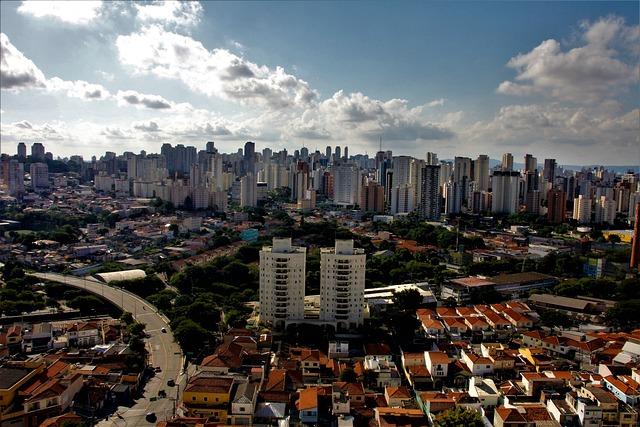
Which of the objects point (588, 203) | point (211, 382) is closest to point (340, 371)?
point (211, 382)

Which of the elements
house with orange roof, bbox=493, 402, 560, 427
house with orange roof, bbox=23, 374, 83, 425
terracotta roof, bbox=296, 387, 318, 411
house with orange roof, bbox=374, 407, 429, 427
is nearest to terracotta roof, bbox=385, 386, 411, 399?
house with orange roof, bbox=374, 407, 429, 427

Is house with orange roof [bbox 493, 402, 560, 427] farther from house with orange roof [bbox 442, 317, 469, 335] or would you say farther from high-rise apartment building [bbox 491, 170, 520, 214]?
high-rise apartment building [bbox 491, 170, 520, 214]

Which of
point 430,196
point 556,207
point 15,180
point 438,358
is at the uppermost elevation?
point 15,180

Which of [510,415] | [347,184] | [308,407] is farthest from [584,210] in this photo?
[308,407]

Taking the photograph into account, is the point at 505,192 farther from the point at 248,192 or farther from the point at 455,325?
the point at 455,325

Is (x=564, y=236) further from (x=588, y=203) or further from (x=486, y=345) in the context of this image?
(x=486, y=345)

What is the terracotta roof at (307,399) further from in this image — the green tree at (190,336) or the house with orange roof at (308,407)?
the green tree at (190,336)
